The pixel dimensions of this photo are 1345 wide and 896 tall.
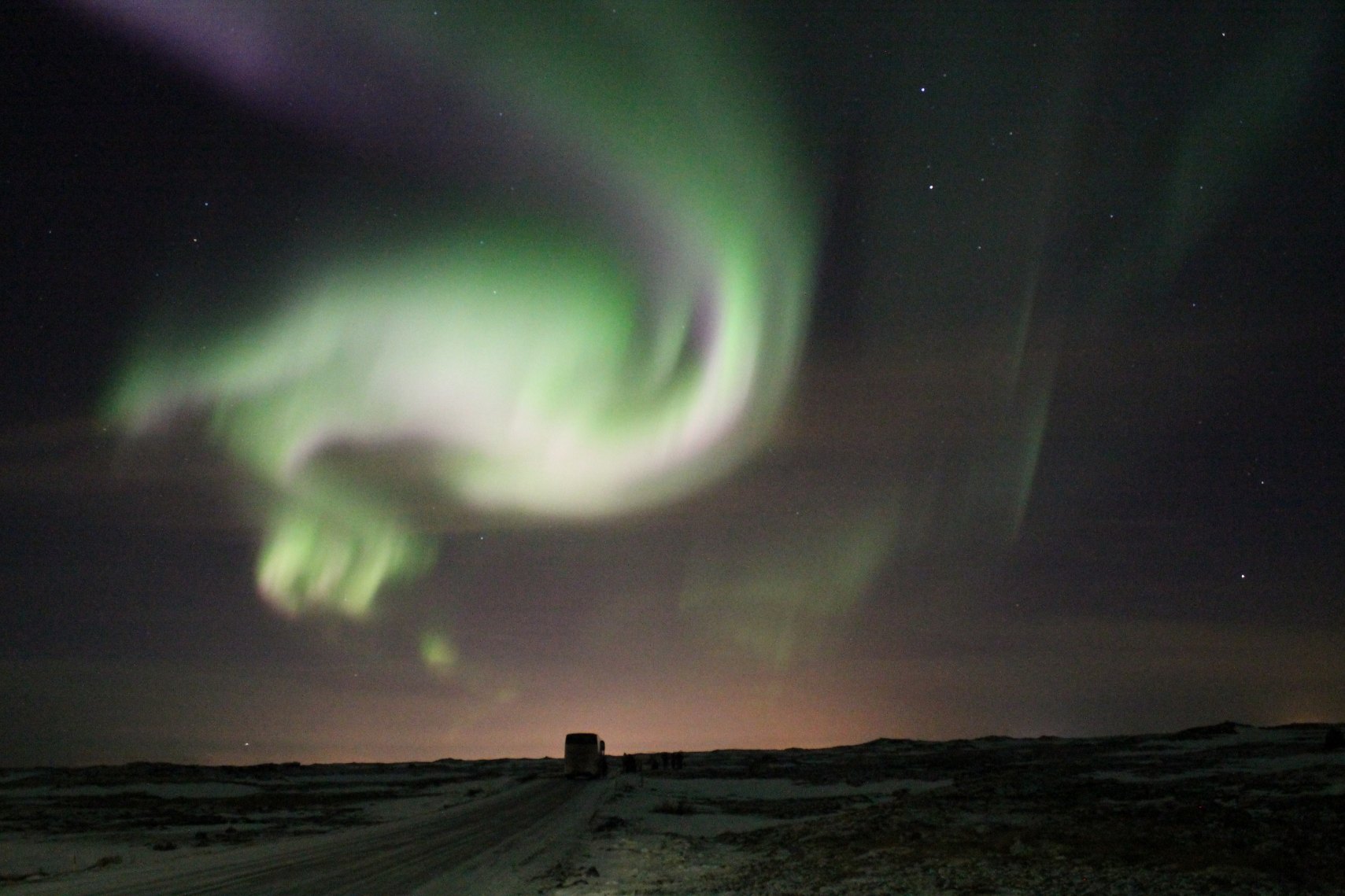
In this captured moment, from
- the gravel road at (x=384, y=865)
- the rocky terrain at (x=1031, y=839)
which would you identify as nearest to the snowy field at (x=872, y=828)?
the rocky terrain at (x=1031, y=839)

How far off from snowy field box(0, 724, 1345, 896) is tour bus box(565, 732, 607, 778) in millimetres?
5486

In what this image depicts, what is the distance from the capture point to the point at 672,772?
7488cm

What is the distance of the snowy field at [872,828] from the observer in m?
19.5

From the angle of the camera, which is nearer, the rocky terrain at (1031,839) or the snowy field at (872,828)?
the rocky terrain at (1031,839)

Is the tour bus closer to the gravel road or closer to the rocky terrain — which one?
the rocky terrain

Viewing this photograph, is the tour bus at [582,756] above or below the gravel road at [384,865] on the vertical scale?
above

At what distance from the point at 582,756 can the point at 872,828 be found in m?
43.9

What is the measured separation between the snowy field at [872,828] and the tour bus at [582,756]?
549 cm

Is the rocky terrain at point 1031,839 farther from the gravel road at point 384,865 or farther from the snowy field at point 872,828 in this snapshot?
the gravel road at point 384,865

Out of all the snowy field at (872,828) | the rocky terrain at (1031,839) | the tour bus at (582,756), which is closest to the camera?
the rocky terrain at (1031,839)

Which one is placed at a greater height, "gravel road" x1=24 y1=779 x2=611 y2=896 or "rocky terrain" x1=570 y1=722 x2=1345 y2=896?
"rocky terrain" x1=570 y1=722 x2=1345 y2=896

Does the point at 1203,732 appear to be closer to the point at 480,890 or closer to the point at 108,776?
the point at 480,890

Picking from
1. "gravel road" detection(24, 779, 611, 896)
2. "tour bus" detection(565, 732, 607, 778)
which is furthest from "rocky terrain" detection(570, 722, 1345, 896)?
"tour bus" detection(565, 732, 607, 778)

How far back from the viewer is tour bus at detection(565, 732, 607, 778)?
6775 centimetres
